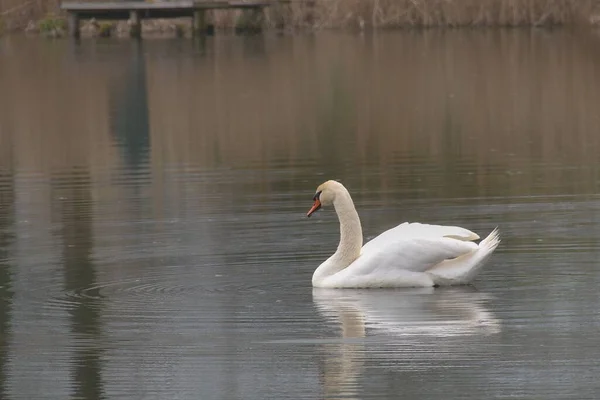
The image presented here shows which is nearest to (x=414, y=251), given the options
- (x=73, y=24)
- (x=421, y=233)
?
(x=421, y=233)

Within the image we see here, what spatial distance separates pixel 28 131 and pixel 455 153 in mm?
8626

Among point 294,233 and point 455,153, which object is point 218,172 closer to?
point 455,153

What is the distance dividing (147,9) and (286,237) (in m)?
40.3

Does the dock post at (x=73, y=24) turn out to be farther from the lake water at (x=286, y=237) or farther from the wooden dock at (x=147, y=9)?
the lake water at (x=286, y=237)

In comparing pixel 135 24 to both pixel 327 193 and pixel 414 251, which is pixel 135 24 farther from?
pixel 414 251

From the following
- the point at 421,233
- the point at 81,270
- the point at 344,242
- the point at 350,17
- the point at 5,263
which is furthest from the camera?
the point at 350,17

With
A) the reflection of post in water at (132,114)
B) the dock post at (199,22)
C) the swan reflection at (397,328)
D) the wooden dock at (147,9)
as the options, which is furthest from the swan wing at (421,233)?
the dock post at (199,22)

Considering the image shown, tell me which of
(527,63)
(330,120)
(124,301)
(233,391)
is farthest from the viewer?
(527,63)

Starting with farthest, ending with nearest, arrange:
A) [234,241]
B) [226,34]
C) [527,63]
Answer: [226,34] → [527,63] → [234,241]

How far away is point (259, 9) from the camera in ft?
177

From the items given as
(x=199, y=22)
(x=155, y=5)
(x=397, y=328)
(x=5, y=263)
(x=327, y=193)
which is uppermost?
(x=327, y=193)

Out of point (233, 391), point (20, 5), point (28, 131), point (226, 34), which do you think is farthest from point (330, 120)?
point (20, 5)

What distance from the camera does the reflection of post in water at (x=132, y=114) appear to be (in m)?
22.5

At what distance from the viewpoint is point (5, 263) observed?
1287 cm
